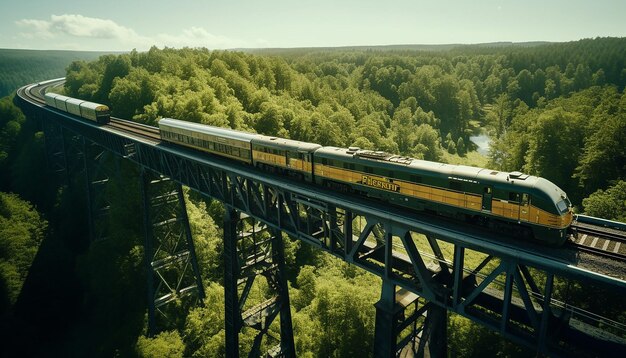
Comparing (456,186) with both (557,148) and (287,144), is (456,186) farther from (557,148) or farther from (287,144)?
(557,148)

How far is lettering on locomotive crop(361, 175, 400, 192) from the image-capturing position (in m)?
18.2

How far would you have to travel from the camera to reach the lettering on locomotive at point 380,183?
18219mm

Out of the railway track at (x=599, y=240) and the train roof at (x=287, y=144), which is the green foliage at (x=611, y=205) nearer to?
the railway track at (x=599, y=240)

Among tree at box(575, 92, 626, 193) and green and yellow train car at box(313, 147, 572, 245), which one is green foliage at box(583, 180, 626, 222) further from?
green and yellow train car at box(313, 147, 572, 245)

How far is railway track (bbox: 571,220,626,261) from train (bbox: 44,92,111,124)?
46.9m

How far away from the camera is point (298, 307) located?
3503cm

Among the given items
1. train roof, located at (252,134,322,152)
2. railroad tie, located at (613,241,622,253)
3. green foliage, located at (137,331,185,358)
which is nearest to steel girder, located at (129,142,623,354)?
railroad tie, located at (613,241,622,253)

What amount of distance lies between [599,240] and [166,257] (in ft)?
100

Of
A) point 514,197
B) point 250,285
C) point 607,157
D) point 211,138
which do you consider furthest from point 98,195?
point 607,157

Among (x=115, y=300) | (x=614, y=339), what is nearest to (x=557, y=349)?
(x=614, y=339)

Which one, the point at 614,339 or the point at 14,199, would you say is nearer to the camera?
the point at 614,339

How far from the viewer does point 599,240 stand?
46.1 feet

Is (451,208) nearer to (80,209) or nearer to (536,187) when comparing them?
(536,187)

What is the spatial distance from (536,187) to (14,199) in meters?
61.9
